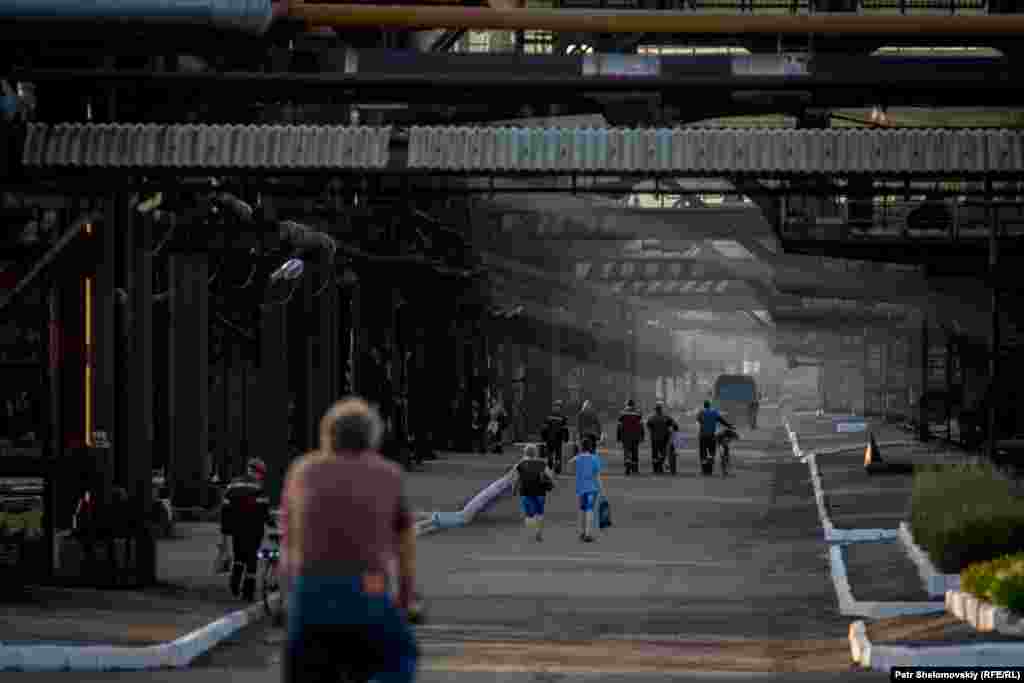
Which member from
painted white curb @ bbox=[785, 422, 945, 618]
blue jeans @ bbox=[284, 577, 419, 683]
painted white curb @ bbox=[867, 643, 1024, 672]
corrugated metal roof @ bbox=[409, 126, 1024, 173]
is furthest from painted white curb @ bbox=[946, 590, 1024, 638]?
blue jeans @ bbox=[284, 577, 419, 683]

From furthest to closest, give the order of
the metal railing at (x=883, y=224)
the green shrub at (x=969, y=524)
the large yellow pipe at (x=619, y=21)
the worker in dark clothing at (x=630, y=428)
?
the worker in dark clothing at (x=630, y=428)
the metal railing at (x=883, y=224)
the large yellow pipe at (x=619, y=21)
the green shrub at (x=969, y=524)

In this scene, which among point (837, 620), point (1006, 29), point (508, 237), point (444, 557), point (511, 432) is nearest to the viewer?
point (837, 620)

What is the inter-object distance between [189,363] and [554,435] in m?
24.9

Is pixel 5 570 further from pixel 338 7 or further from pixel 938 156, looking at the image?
pixel 338 7

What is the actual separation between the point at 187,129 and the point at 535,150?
3.65 meters

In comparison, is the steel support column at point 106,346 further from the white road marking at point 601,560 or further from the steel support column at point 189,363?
the steel support column at point 189,363

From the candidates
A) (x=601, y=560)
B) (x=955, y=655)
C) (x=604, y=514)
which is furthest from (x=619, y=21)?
(x=955, y=655)

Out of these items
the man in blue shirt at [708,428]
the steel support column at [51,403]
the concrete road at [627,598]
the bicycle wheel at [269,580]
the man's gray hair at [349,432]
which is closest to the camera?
the man's gray hair at [349,432]

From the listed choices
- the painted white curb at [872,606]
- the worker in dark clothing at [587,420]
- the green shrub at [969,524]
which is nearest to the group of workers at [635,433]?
the worker in dark clothing at [587,420]

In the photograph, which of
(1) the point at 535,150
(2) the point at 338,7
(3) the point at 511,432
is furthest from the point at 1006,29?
(3) the point at 511,432

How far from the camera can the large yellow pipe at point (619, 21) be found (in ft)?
131

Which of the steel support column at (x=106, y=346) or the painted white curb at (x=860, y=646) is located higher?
the steel support column at (x=106, y=346)

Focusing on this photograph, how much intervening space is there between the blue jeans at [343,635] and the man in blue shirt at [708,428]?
56.0 m

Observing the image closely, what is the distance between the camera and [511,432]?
9694 centimetres
